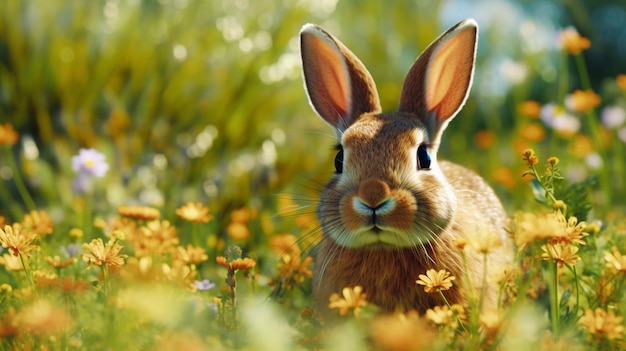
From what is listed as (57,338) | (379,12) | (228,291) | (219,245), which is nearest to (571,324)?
(228,291)

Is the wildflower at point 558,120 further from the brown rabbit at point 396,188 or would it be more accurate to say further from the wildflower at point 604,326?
the wildflower at point 604,326

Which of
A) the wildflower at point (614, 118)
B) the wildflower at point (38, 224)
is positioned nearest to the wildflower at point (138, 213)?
the wildflower at point (38, 224)

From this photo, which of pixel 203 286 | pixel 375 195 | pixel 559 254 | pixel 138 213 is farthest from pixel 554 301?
pixel 138 213

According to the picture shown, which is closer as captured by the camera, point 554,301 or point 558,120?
point 554,301

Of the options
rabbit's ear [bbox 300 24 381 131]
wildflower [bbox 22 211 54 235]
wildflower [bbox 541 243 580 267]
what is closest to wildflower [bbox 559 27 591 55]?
rabbit's ear [bbox 300 24 381 131]

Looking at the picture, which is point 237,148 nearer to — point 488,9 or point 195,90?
point 195,90

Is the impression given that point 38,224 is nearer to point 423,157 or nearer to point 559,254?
point 423,157
